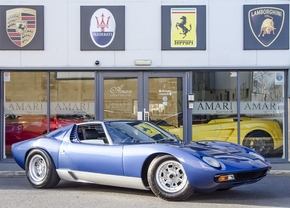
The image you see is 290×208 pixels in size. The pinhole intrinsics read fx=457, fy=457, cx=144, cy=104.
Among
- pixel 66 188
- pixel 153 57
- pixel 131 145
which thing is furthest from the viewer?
pixel 153 57

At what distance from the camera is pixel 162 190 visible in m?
6.60

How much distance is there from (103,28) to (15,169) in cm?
410

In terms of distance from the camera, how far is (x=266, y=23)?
11516 mm

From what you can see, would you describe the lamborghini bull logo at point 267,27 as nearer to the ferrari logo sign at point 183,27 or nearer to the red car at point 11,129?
the ferrari logo sign at point 183,27

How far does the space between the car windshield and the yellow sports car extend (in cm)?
379

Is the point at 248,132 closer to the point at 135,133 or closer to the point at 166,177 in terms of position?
the point at 135,133

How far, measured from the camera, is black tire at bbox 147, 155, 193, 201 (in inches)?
258

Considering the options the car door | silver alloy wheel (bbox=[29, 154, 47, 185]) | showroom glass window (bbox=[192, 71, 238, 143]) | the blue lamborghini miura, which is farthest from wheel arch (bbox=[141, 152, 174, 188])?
showroom glass window (bbox=[192, 71, 238, 143])

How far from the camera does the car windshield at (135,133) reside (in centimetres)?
742

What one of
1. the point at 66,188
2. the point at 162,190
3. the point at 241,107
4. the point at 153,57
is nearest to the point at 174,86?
the point at 153,57

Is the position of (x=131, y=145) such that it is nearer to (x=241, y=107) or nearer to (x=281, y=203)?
(x=281, y=203)

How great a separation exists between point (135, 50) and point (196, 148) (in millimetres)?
5318

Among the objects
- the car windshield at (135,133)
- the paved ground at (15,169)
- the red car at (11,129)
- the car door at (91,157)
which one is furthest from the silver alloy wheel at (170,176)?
the red car at (11,129)

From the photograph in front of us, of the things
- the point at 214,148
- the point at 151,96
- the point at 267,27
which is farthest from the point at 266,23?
the point at 214,148
